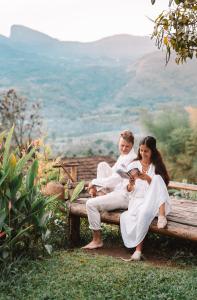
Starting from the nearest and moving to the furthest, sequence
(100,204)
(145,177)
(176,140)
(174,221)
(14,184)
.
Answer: (14,184)
(174,221)
(145,177)
(100,204)
(176,140)

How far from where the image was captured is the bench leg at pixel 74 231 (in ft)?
20.2

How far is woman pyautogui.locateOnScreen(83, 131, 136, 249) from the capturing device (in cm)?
579

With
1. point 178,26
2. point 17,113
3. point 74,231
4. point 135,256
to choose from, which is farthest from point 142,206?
point 17,113

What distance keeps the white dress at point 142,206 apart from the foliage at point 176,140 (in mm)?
8254

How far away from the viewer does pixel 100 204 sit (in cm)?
580

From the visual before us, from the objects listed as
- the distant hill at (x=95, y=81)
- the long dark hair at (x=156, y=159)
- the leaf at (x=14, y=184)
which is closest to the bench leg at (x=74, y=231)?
the long dark hair at (x=156, y=159)

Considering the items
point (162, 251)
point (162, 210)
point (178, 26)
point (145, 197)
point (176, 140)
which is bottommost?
point (162, 251)

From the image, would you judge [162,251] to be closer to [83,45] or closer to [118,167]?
[118,167]

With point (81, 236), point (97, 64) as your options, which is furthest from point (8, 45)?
point (81, 236)

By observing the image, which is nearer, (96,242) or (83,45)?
(96,242)

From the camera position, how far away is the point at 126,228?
5.52m

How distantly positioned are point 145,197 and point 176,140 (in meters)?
9.58

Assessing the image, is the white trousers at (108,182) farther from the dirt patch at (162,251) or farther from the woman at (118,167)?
the dirt patch at (162,251)

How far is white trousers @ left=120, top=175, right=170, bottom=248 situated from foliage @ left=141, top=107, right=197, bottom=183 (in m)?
8.36
